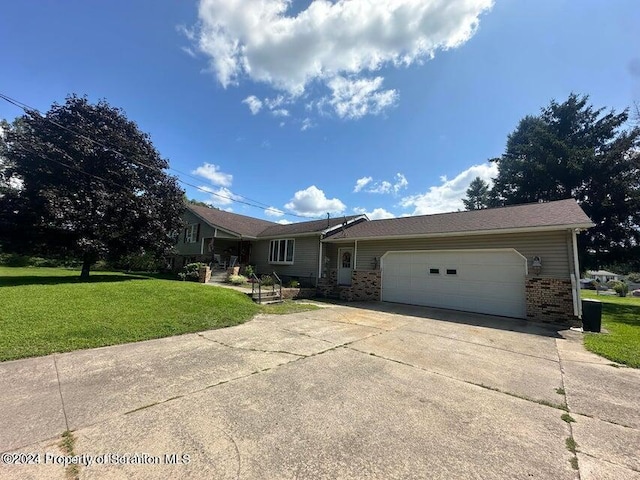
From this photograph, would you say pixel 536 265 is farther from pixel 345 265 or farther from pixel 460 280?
pixel 345 265

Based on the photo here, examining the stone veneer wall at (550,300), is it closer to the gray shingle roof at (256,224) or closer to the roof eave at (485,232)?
the roof eave at (485,232)

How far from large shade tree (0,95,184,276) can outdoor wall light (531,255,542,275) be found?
16.0m

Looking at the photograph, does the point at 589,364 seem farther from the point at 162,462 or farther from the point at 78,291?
the point at 78,291

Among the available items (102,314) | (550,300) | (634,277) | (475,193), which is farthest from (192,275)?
(634,277)

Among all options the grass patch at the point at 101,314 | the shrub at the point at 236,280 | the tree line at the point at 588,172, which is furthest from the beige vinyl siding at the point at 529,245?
the tree line at the point at 588,172

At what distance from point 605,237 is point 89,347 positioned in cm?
2981

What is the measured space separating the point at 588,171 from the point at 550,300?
18813mm

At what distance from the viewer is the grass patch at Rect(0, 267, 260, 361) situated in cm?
590

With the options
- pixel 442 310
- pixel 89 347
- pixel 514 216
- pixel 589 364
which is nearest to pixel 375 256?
pixel 442 310

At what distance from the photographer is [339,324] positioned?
876 cm

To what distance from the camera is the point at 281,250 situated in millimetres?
18844

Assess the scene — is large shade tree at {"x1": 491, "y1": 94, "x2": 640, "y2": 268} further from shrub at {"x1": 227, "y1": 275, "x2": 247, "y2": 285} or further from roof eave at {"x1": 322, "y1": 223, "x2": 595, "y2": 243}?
shrub at {"x1": 227, "y1": 275, "x2": 247, "y2": 285}

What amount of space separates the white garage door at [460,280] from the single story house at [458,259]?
0.03 metres

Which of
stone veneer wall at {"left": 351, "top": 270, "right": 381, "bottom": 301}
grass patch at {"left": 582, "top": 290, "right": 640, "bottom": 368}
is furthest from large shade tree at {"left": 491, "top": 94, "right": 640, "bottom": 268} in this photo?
stone veneer wall at {"left": 351, "top": 270, "right": 381, "bottom": 301}
